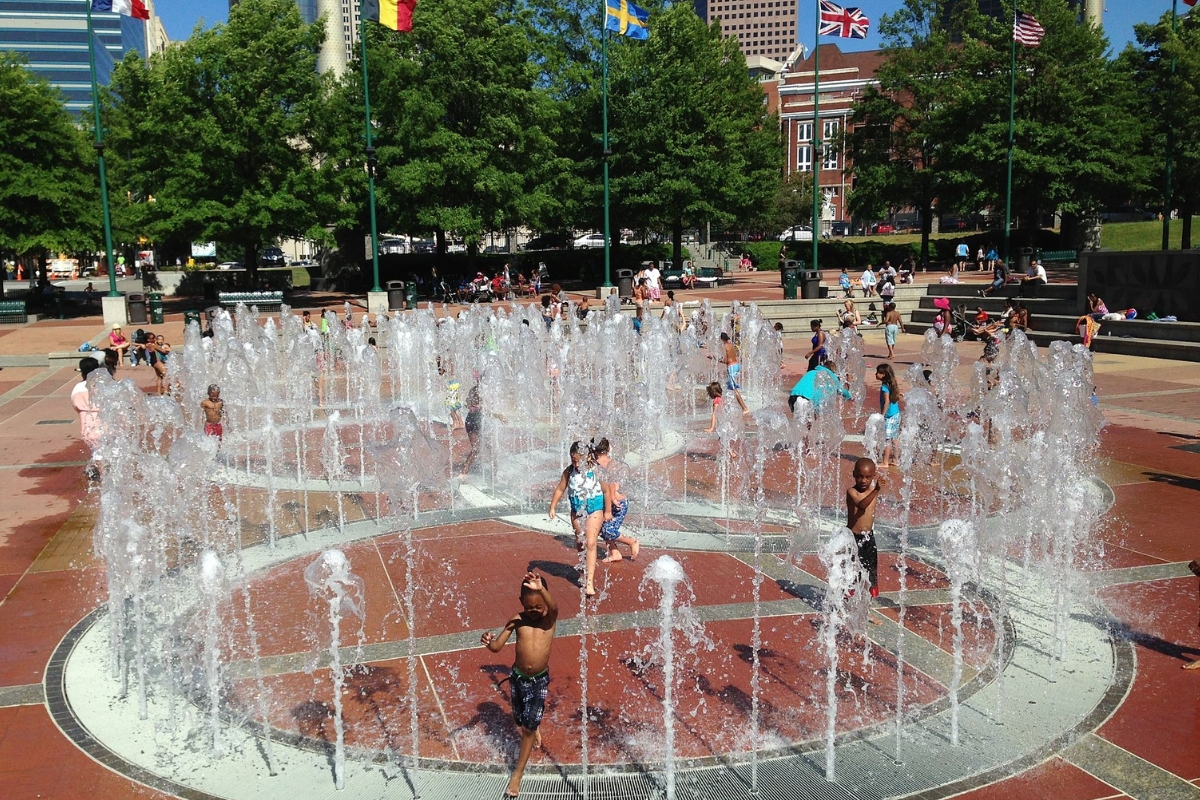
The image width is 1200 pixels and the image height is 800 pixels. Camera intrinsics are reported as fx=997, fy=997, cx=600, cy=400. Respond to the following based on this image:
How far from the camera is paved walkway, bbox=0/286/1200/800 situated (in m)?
6.01

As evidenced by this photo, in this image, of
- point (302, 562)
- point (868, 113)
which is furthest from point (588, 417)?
point (868, 113)

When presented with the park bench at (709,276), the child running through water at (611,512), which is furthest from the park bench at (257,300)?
the child running through water at (611,512)

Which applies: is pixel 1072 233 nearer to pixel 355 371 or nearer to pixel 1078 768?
pixel 355 371

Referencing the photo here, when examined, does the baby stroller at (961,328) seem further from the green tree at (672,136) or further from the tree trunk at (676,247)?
the tree trunk at (676,247)

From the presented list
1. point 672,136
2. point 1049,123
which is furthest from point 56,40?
point 1049,123

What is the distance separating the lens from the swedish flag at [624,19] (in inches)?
1348

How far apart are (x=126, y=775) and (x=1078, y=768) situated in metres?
5.83

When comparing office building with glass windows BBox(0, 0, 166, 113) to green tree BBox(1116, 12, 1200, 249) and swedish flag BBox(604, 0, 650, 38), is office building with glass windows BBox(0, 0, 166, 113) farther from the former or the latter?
green tree BBox(1116, 12, 1200, 249)

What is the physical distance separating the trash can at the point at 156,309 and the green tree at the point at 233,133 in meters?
3.38

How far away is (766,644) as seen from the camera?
25.8ft

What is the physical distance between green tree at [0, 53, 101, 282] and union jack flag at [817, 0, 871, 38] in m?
28.4

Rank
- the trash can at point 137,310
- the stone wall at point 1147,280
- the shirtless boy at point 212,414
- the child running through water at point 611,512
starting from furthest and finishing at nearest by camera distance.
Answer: the trash can at point 137,310, the stone wall at point 1147,280, the shirtless boy at point 212,414, the child running through water at point 611,512

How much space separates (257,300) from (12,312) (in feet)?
28.8

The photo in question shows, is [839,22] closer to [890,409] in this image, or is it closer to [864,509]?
[890,409]
